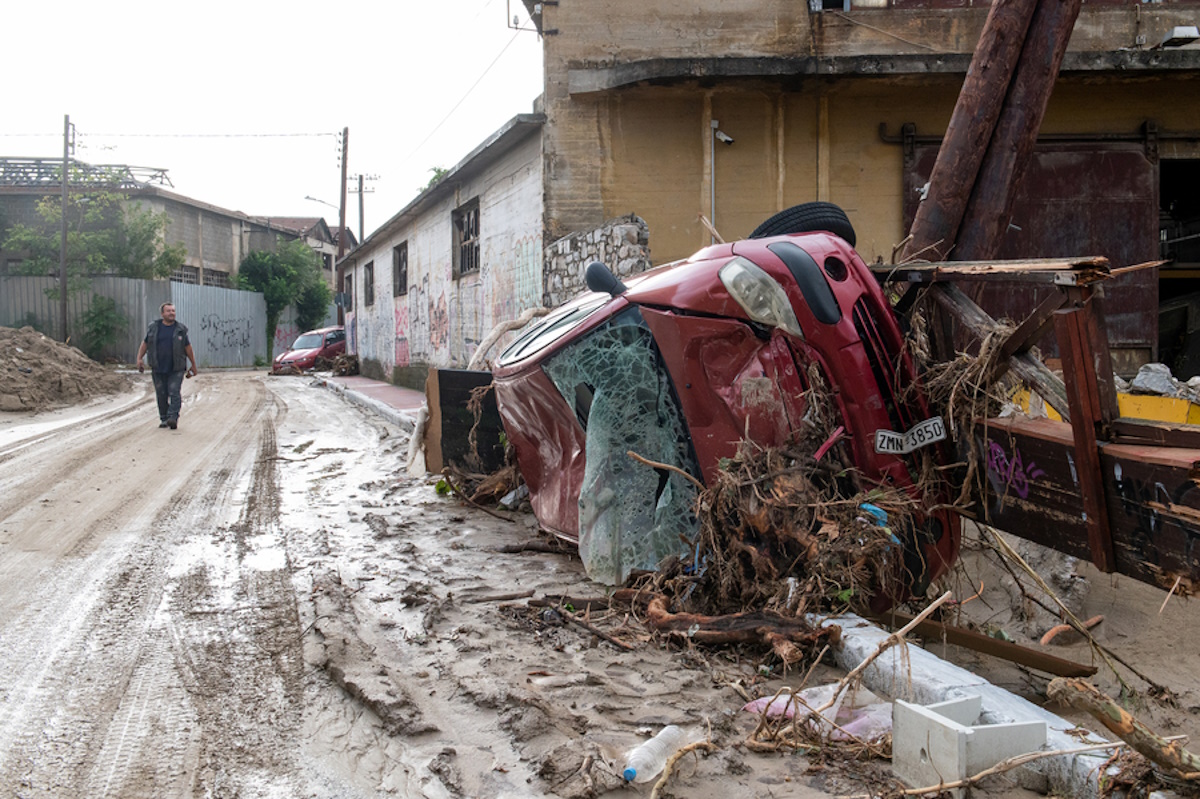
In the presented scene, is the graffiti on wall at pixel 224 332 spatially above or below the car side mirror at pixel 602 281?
above

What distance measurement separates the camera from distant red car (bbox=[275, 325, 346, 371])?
3108 centimetres

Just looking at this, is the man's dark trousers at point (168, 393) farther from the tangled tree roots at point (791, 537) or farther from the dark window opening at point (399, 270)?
the tangled tree roots at point (791, 537)

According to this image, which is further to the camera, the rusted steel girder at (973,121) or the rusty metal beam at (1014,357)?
the rusted steel girder at (973,121)

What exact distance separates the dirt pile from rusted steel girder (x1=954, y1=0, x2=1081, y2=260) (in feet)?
48.7

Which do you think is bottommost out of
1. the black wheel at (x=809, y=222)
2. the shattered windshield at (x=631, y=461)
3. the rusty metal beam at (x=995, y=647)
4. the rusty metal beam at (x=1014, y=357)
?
the rusty metal beam at (x=995, y=647)

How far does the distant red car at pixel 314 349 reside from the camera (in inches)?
1224

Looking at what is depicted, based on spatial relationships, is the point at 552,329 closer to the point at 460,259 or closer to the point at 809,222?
the point at 809,222

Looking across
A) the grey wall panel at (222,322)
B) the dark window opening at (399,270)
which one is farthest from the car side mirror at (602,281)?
the grey wall panel at (222,322)

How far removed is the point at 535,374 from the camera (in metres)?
5.28

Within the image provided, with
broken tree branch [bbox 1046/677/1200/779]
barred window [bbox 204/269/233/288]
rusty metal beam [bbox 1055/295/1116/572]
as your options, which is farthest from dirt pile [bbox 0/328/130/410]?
barred window [bbox 204/269/233/288]

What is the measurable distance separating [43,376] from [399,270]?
28.5ft

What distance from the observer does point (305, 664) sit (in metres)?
3.69

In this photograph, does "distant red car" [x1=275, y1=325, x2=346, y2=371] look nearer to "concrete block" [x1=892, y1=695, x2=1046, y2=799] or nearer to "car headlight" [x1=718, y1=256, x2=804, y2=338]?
"car headlight" [x1=718, y1=256, x2=804, y2=338]

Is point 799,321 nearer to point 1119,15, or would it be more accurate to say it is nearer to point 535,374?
point 535,374
